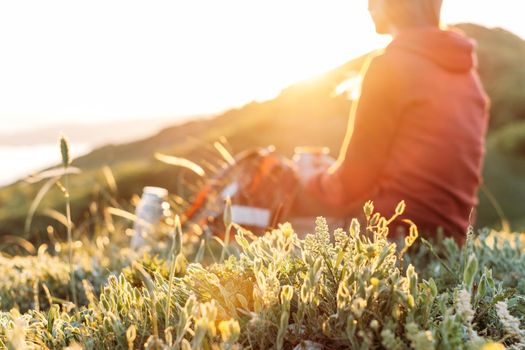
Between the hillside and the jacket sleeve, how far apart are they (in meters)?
4.70

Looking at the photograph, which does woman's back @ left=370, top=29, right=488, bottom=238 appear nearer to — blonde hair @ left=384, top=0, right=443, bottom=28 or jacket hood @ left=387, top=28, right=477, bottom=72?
jacket hood @ left=387, top=28, right=477, bottom=72

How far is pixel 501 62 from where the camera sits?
68.5ft

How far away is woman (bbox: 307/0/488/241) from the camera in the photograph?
4.15 metres

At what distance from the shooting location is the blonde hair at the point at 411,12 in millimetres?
4320

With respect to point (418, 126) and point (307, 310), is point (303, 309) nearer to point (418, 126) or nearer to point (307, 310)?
point (307, 310)

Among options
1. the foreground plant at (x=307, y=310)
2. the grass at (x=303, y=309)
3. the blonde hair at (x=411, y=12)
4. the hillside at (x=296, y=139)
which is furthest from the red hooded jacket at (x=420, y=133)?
the hillside at (x=296, y=139)

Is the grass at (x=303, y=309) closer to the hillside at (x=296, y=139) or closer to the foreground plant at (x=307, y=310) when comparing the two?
the foreground plant at (x=307, y=310)

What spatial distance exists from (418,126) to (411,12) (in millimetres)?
773

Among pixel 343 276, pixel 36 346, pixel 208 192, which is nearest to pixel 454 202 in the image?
pixel 208 192

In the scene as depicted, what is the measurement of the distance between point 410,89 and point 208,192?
182cm

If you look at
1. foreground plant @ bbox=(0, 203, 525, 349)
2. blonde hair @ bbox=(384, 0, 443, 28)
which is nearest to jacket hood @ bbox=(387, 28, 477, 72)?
blonde hair @ bbox=(384, 0, 443, 28)

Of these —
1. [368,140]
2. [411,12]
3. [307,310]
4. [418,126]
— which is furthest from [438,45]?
[307,310]

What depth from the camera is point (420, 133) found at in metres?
4.25

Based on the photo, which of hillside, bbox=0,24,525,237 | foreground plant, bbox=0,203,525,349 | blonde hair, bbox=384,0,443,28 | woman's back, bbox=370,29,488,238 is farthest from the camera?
hillside, bbox=0,24,525,237
